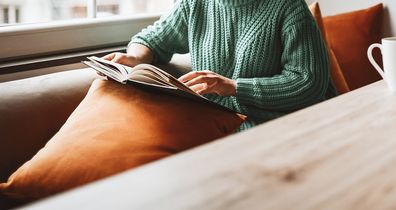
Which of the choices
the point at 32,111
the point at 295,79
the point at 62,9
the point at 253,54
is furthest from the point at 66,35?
the point at 295,79

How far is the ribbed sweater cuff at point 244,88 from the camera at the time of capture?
1.54 m

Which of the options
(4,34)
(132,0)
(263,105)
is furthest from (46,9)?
(263,105)

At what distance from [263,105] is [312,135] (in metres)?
0.89

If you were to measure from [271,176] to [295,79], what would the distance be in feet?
3.39

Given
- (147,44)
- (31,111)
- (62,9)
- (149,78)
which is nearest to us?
(149,78)

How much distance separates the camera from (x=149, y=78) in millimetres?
1258

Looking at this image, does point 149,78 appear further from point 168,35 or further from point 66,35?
point 66,35

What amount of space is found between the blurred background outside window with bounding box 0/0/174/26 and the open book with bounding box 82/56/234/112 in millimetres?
630

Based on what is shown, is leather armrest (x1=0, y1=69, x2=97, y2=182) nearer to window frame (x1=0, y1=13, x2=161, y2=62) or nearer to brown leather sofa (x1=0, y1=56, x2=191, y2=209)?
brown leather sofa (x1=0, y1=56, x2=191, y2=209)

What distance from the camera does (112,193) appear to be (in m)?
0.50

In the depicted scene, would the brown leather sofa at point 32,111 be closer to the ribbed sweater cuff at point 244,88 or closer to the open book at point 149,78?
the open book at point 149,78

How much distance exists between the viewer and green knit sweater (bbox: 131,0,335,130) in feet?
5.13

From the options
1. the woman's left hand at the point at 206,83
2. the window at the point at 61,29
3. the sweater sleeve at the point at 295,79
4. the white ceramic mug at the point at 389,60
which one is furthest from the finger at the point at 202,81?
the window at the point at 61,29

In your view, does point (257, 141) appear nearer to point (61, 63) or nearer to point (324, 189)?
point (324, 189)
